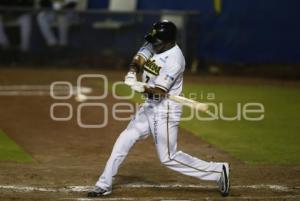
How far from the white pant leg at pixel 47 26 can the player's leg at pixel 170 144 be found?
11970 mm

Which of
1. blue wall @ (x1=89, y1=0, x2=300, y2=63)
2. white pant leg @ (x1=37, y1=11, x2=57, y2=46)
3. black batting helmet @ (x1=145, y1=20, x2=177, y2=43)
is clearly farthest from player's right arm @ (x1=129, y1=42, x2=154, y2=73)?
blue wall @ (x1=89, y1=0, x2=300, y2=63)

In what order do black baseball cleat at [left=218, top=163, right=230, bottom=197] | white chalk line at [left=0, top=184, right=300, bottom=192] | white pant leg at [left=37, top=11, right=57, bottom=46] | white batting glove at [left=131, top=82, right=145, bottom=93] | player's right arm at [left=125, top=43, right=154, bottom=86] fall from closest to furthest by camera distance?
1. white batting glove at [left=131, top=82, right=145, bottom=93]
2. player's right arm at [left=125, top=43, right=154, bottom=86]
3. black baseball cleat at [left=218, top=163, right=230, bottom=197]
4. white chalk line at [left=0, top=184, right=300, bottom=192]
5. white pant leg at [left=37, top=11, right=57, bottom=46]

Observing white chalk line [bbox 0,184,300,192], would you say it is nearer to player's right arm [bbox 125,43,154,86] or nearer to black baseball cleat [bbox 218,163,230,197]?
black baseball cleat [bbox 218,163,230,197]

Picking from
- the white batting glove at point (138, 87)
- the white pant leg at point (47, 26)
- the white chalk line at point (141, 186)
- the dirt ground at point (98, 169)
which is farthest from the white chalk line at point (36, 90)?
the white batting glove at point (138, 87)

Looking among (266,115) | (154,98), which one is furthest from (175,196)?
(266,115)

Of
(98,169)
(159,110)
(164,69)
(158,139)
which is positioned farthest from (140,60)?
(98,169)

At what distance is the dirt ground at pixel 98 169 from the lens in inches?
307

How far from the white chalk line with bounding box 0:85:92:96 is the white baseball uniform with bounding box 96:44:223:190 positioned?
7917 mm

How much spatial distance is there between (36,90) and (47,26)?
3701mm

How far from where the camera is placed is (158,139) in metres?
7.57

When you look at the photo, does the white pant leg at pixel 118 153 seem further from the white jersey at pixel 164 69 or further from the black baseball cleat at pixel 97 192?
the white jersey at pixel 164 69

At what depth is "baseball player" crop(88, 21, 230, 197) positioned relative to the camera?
7461mm

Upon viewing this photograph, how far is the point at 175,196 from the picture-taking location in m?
7.69

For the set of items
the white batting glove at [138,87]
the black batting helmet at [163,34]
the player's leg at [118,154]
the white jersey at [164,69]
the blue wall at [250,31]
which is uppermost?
the black batting helmet at [163,34]
